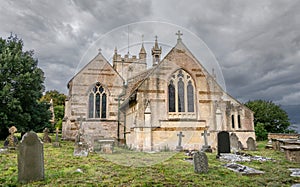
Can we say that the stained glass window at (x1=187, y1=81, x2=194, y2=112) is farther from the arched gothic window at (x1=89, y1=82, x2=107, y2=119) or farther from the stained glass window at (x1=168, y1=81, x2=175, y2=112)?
the arched gothic window at (x1=89, y1=82, x2=107, y2=119)

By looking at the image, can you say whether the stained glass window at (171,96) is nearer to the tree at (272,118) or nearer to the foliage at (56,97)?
the tree at (272,118)

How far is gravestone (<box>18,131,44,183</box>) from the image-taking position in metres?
5.98

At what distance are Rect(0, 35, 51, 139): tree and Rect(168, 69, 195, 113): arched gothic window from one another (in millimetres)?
12594

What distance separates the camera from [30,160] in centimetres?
612

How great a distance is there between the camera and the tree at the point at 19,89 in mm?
18219

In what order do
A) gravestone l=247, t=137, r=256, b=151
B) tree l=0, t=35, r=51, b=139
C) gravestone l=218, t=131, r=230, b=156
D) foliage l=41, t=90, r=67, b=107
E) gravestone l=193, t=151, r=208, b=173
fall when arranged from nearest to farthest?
gravestone l=193, t=151, r=208, b=173
gravestone l=218, t=131, r=230, b=156
gravestone l=247, t=137, r=256, b=151
tree l=0, t=35, r=51, b=139
foliage l=41, t=90, r=67, b=107

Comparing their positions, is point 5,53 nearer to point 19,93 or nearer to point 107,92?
point 19,93

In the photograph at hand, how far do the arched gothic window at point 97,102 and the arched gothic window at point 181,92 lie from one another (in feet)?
27.6

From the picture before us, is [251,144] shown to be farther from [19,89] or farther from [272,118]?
[272,118]

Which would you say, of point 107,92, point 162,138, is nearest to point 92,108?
point 107,92

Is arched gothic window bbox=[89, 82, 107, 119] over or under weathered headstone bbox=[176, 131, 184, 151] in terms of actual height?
over

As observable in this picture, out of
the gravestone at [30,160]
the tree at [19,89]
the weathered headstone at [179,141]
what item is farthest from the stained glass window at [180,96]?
the tree at [19,89]

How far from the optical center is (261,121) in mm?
34094

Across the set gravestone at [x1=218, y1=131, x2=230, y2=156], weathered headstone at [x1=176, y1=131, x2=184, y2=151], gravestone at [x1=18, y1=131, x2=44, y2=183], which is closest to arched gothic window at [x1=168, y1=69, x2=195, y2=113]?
weathered headstone at [x1=176, y1=131, x2=184, y2=151]
